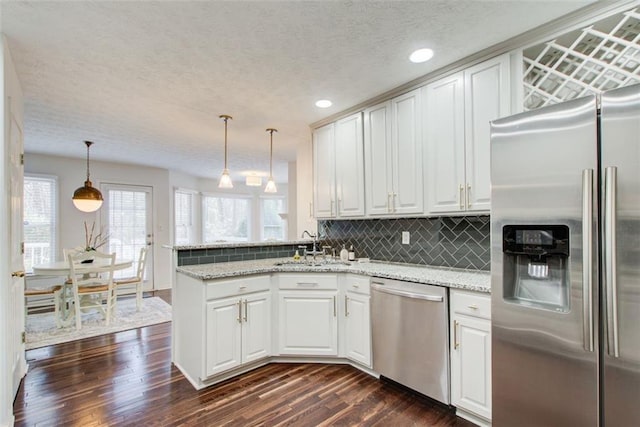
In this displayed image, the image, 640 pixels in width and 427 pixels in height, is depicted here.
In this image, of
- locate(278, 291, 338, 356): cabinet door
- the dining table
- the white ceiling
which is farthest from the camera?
the dining table

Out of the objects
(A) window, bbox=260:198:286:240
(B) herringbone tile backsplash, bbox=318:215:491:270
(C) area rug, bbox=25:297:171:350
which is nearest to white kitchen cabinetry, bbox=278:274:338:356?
(B) herringbone tile backsplash, bbox=318:215:491:270

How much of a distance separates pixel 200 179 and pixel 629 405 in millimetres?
7575

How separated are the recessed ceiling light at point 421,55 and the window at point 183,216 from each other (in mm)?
5879

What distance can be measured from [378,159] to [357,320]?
149 cm

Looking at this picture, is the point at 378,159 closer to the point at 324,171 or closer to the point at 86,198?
the point at 324,171

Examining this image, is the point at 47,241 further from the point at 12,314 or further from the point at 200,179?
the point at 12,314

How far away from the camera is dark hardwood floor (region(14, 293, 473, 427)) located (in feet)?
6.66

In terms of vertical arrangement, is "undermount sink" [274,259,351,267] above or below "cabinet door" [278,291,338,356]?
above

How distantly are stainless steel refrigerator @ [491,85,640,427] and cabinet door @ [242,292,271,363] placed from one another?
1795 millimetres

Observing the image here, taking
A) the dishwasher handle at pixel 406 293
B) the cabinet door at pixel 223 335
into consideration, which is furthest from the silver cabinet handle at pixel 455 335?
the cabinet door at pixel 223 335

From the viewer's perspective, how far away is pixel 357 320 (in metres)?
2.66

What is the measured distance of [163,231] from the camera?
6.33m

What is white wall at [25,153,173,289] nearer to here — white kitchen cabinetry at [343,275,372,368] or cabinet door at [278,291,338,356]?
cabinet door at [278,291,338,356]

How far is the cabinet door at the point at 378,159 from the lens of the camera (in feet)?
9.26
